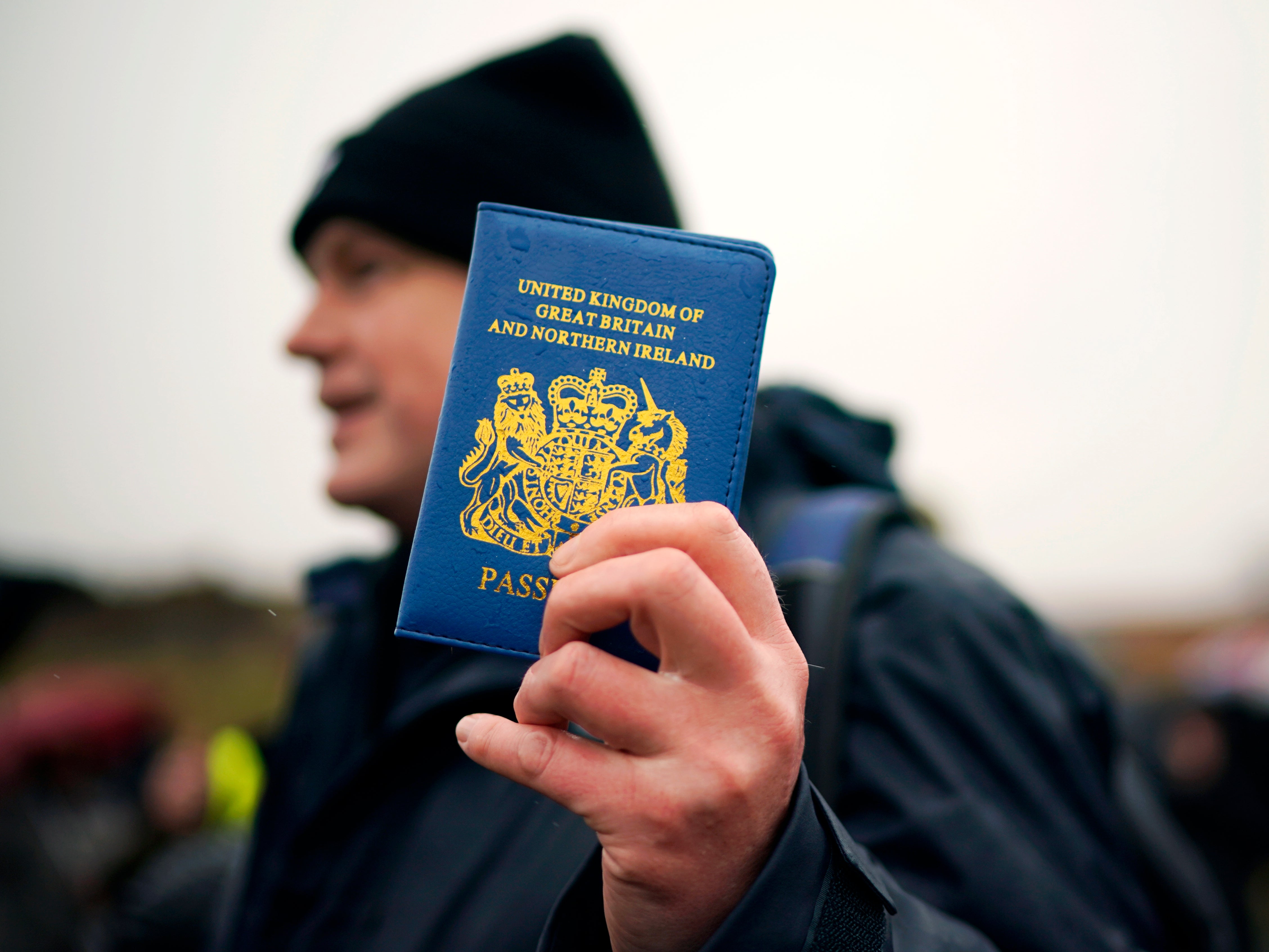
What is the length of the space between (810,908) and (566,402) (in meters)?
0.72

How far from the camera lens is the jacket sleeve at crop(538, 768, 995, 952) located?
87 cm

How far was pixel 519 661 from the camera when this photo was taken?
159 cm

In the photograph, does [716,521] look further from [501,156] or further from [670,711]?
[501,156]

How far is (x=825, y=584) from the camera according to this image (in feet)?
5.34

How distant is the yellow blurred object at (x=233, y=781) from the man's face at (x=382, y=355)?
12.2 ft

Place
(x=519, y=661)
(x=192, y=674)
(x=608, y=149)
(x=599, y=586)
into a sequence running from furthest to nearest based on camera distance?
1. (x=192, y=674)
2. (x=608, y=149)
3. (x=519, y=661)
4. (x=599, y=586)

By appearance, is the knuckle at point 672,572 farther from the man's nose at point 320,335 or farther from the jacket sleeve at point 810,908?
the man's nose at point 320,335

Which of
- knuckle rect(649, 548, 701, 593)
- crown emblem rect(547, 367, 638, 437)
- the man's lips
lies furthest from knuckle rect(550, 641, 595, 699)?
the man's lips

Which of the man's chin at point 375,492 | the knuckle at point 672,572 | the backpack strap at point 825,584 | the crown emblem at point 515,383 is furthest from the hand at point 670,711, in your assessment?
the man's chin at point 375,492

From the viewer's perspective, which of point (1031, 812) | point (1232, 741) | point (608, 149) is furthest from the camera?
point (1232, 741)

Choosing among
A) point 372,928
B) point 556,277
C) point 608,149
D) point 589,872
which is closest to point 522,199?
point 608,149

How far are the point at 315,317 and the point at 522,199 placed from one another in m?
0.61

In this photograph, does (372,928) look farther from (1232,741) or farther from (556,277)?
(1232,741)

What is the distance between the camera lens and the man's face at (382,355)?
179cm
